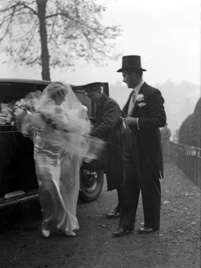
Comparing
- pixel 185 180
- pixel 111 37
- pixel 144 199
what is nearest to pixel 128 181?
pixel 144 199

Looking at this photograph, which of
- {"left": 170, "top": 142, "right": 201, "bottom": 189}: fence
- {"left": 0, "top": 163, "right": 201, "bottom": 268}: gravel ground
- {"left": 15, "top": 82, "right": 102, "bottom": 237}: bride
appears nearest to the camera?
{"left": 0, "top": 163, "right": 201, "bottom": 268}: gravel ground

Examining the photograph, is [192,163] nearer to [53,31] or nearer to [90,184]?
[90,184]

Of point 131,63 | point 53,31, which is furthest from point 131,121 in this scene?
point 53,31

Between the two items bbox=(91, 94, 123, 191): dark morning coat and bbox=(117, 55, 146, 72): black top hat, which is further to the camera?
bbox=(91, 94, 123, 191): dark morning coat

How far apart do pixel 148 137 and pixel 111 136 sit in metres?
0.85

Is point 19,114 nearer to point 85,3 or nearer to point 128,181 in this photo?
point 128,181

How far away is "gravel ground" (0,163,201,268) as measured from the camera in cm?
356

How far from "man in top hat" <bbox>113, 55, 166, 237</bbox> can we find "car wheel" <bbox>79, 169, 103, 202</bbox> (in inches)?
69.8

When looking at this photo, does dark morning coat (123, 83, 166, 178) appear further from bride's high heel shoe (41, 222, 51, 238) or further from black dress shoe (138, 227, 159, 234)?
bride's high heel shoe (41, 222, 51, 238)

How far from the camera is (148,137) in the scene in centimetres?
434

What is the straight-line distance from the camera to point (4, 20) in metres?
4.95

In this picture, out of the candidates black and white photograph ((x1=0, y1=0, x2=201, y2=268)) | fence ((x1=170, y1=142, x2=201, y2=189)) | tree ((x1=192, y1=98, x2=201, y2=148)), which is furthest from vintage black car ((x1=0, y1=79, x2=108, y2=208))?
tree ((x1=192, y1=98, x2=201, y2=148))

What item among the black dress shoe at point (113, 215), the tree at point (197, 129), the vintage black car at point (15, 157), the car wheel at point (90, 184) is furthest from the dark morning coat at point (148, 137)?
the tree at point (197, 129)

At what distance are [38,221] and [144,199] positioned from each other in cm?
160
